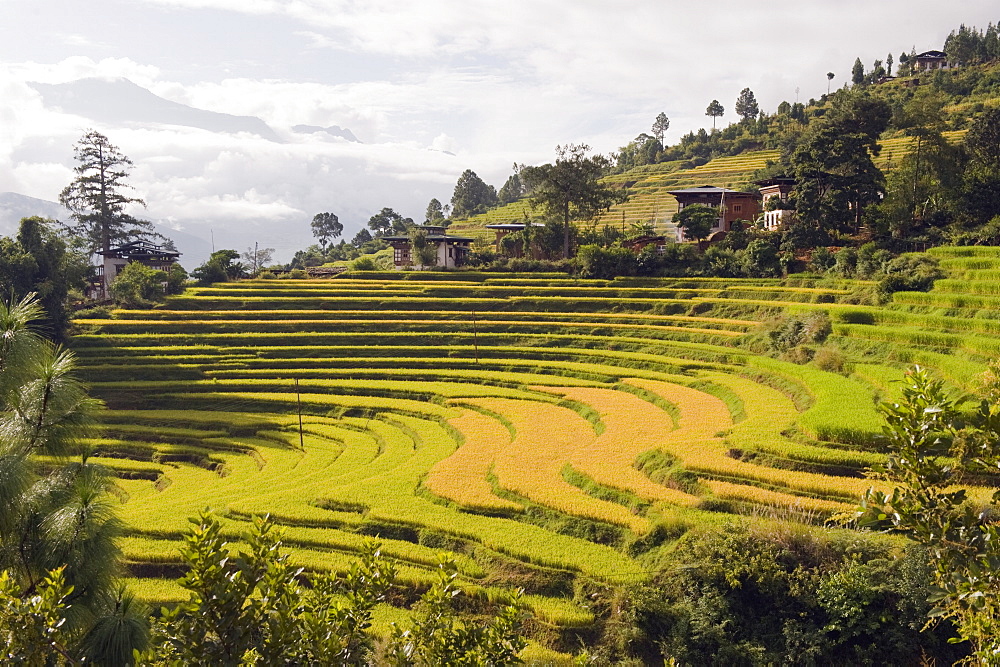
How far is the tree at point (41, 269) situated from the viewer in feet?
140

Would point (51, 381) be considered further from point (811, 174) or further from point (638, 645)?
point (811, 174)

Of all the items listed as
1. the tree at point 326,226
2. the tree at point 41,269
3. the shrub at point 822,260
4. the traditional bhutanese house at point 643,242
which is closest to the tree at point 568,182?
the traditional bhutanese house at point 643,242

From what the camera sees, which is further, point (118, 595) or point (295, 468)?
point (295, 468)

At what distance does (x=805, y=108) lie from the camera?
108438 millimetres

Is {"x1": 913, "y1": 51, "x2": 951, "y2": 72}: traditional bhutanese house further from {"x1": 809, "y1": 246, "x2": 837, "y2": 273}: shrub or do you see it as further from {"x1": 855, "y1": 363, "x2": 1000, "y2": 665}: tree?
{"x1": 855, "y1": 363, "x2": 1000, "y2": 665}: tree

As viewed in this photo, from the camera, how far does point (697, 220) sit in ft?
187

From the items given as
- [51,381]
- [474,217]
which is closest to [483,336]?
[51,381]

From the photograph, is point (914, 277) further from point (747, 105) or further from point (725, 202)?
point (747, 105)

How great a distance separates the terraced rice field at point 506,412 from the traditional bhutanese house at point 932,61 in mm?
89213

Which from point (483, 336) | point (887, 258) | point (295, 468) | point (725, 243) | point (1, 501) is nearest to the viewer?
point (1, 501)

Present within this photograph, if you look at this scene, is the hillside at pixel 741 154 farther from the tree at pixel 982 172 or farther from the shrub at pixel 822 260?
the shrub at pixel 822 260

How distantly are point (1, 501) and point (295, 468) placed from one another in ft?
60.0

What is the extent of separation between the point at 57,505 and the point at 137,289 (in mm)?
47457

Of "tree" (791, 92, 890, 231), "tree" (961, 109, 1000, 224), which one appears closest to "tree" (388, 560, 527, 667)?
"tree" (961, 109, 1000, 224)
